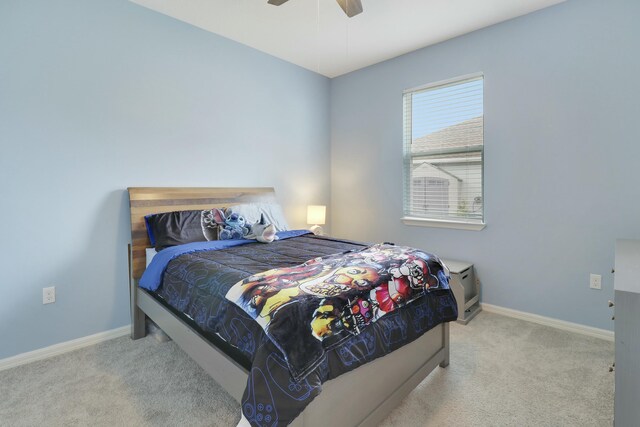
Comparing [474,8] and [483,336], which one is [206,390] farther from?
[474,8]

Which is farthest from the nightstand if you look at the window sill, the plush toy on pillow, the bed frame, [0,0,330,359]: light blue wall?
[0,0,330,359]: light blue wall

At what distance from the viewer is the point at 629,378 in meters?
1.04

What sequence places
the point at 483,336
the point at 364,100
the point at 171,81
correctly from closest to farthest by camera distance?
the point at 483,336 → the point at 171,81 → the point at 364,100

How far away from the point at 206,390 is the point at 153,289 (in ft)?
2.48

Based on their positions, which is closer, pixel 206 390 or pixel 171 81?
pixel 206 390

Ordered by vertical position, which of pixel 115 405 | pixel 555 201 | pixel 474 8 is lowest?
pixel 115 405

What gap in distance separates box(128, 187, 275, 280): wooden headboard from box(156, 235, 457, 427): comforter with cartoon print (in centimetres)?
55

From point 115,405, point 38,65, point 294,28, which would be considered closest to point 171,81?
point 38,65

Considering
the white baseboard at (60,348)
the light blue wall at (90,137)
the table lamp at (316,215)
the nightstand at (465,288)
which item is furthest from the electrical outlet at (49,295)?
the nightstand at (465,288)

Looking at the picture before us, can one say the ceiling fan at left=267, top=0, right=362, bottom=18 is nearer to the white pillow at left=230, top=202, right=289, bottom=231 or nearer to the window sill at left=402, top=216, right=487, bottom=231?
the white pillow at left=230, top=202, right=289, bottom=231

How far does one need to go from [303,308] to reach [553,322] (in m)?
2.50

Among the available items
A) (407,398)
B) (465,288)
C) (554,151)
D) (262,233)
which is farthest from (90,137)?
(554,151)

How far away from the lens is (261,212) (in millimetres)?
3105

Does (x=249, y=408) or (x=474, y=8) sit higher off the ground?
(x=474, y=8)
